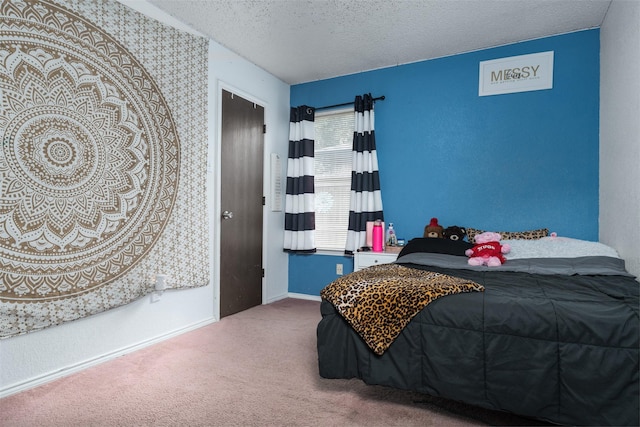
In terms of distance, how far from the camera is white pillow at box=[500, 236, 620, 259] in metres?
2.53

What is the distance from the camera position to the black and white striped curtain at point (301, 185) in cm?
403

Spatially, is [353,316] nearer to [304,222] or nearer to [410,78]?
[304,222]

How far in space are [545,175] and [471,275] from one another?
1.56 metres

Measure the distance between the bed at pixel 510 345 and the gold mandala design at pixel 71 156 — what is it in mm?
1529

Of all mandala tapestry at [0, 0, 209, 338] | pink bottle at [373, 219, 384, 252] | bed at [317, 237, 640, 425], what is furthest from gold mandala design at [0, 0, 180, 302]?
pink bottle at [373, 219, 384, 252]

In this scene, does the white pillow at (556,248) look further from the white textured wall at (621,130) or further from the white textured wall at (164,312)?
the white textured wall at (164,312)

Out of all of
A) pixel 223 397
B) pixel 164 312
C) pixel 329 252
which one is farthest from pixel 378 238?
pixel 223 397

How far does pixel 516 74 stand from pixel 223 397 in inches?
134

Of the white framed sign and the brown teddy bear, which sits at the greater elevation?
the white framed sign

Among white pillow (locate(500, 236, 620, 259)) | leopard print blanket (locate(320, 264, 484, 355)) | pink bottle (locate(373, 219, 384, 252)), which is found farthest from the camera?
pink bottle (locate(373, 219, 384, 252))

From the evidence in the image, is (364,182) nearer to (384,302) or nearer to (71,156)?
(384,302)

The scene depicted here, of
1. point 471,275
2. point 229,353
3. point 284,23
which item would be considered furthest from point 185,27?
point 471,275

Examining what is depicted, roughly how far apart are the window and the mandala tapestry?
1491 millimetres

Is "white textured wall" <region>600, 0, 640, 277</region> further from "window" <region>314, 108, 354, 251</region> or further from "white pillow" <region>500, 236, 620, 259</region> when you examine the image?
"window" <region>314, 108, 354, 251</region>
